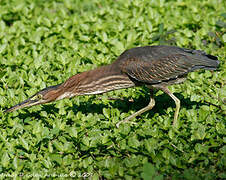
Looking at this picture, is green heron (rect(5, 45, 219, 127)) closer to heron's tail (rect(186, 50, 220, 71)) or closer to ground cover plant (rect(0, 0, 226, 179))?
heron's tail (rect(186, 50, 220, 71))

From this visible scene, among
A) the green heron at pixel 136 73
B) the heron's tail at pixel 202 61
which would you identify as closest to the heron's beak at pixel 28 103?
the green heron at pixel 136 73

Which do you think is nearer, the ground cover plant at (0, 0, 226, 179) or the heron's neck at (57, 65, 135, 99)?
the ground cover plant at (0, 0, 226, 179)

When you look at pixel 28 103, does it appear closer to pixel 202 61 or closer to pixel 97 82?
pixel 97 82

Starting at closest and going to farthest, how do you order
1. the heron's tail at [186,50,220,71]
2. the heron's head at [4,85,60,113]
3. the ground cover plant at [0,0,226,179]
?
the ground cover plant at [0,0,226,179] → the heron's head at [4,85,60,113] → the heron's tail at [186,50,220,71]

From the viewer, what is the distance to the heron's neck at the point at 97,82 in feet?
19.3

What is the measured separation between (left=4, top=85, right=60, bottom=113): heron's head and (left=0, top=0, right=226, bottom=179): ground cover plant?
0.27 meters

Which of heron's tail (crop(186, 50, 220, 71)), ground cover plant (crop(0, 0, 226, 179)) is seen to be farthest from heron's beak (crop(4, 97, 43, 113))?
heron's tail (crop(186, 50, 220, 71))

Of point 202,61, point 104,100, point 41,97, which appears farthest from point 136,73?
point 41,97

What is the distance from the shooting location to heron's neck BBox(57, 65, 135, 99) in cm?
587

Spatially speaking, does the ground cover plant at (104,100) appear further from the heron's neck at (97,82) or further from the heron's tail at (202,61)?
the heron's tail at (202,61)

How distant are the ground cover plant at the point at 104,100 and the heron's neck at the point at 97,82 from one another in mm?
387

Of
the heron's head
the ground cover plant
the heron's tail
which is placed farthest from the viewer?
the heron's tail

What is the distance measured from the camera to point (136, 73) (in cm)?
576

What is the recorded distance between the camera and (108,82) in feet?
19.3
